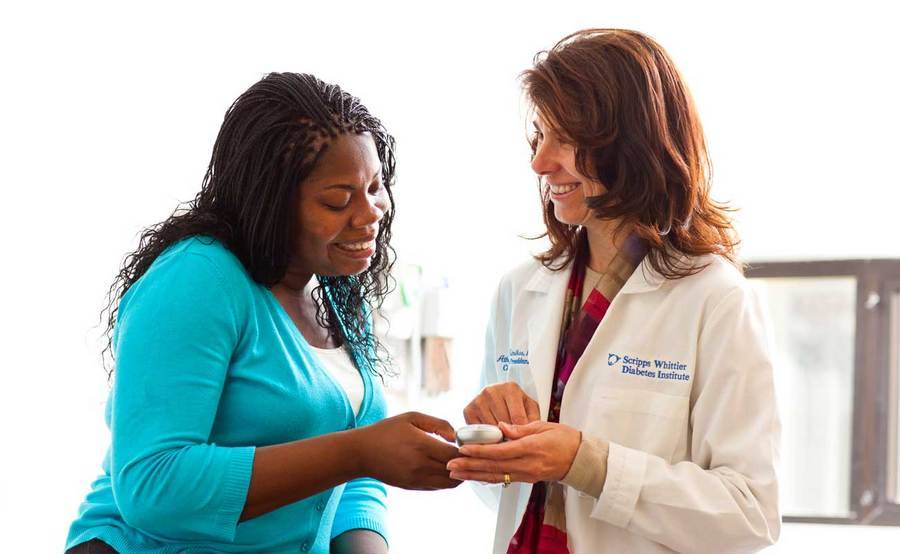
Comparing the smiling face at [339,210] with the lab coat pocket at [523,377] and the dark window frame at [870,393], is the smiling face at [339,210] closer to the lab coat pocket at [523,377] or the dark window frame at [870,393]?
the lab coat pocket at [523,377]

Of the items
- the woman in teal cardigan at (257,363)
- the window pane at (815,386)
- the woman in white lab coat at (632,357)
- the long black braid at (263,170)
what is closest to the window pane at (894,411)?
the window pane at (815,386)

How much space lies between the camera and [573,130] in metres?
1.48

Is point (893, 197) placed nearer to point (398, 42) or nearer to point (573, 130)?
point (398, 42)

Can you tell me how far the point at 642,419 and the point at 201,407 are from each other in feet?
2.09

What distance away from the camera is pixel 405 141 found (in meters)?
3.27

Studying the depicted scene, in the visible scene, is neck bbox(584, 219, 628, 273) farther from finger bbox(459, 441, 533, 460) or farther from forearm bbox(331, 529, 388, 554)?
forearm bbox(331, 529, 388, 554)

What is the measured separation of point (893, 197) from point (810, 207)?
0.80 ft

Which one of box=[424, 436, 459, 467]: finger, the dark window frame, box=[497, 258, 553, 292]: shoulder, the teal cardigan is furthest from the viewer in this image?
the dark window frame

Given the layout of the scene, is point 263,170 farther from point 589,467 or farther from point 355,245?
point 589,467

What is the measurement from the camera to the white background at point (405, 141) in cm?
259

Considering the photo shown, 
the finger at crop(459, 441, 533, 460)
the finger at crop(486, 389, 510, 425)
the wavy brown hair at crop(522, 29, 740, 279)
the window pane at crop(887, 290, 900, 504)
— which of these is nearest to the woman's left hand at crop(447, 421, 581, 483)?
the finger at crop(459, 441, 533, 460)

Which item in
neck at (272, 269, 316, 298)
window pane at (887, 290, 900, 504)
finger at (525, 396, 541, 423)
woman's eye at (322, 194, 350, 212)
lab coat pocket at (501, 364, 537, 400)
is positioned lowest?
window pane at (887, 290, 900, 504)

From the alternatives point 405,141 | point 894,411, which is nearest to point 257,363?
point 405,141

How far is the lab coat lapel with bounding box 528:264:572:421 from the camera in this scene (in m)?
1.53
